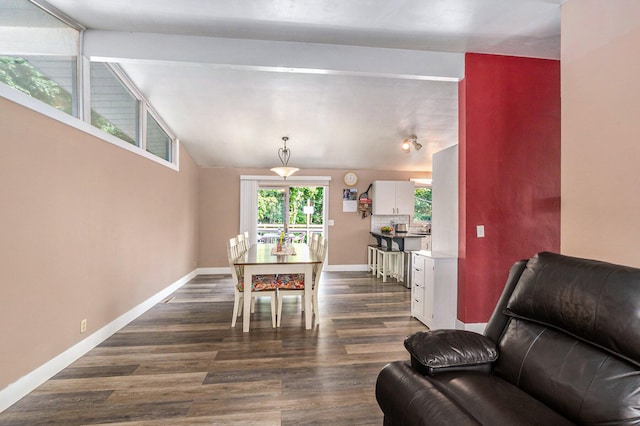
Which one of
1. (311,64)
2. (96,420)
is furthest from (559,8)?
(96,420)

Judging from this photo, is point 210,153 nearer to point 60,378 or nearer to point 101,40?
point 101,40

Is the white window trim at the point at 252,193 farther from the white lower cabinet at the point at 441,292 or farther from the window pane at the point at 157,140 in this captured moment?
the white lower cabinet at the point at 441,292

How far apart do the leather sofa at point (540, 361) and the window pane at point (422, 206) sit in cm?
527

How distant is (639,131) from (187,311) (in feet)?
14.8

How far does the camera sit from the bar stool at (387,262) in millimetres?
5598

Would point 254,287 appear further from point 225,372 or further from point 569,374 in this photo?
point 569,374

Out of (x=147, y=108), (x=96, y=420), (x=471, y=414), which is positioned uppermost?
(x=147, y=108)

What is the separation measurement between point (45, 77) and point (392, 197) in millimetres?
5423

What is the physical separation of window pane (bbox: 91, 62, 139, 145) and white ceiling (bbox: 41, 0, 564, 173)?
238 mm

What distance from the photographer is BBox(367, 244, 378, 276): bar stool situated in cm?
610

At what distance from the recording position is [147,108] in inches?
162

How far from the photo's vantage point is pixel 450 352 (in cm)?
152

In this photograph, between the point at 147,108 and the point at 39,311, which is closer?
the point at 39,311

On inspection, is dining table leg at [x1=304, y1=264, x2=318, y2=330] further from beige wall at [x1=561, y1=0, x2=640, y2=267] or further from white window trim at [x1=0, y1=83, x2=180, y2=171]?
white window trim at [x1=0, y1=83, x2=180, y2=171]
